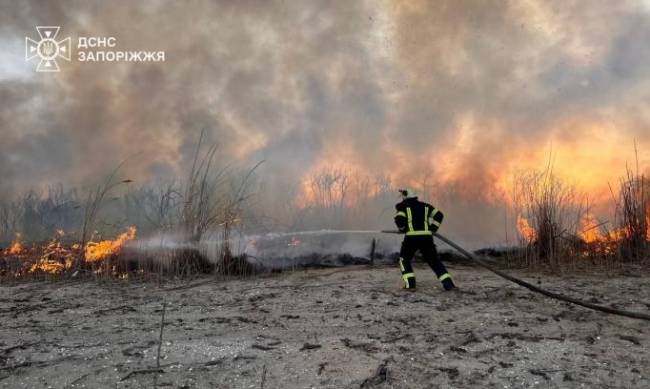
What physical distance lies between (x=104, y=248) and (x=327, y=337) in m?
6.49

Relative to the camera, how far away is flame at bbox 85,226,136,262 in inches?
384

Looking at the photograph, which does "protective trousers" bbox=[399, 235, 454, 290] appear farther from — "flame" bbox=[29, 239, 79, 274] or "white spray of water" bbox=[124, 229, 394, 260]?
"flame" bbox=[29, 239, 79, 274]

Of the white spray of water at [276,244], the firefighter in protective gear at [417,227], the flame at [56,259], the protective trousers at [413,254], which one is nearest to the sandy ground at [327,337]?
the protective trousers at [413,254]

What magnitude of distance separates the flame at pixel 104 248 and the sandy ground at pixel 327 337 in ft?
4.67

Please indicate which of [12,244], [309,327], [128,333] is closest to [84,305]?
[128,333]

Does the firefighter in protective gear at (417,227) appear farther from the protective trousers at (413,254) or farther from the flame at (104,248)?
the flame at (104,248)

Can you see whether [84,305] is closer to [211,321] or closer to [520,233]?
[211,321]

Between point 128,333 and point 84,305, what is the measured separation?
6.74 feet

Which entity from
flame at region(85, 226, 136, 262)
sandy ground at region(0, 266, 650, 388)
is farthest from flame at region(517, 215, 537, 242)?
flame at region(85, 226, 136, 262)

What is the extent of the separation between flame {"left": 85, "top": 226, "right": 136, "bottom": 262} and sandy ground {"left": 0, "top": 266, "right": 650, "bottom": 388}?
4.67 feet

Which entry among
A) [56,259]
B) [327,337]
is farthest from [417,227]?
[56,259]

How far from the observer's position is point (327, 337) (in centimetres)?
537

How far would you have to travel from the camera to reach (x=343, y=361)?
461cm

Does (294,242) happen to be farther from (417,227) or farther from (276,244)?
(417,227)
